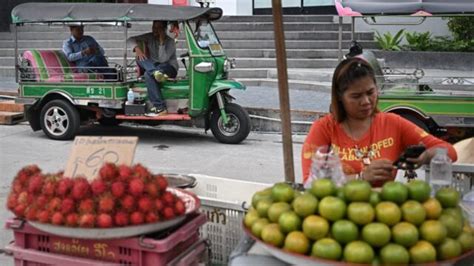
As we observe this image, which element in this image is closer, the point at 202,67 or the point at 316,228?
the point at 316,228

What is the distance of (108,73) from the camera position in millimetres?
9359

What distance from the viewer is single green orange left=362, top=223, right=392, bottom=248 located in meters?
2.23

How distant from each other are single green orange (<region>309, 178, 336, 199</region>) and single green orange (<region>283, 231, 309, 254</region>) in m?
0.18

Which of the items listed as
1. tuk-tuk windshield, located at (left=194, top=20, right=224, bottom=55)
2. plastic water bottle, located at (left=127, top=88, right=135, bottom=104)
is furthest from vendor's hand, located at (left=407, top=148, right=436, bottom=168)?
plastic water bottle, located at (left=127, top=88, right=135, bottom=104)

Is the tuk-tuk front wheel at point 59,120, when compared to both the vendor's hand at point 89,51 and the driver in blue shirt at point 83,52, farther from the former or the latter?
the vendor's hand at point 89,51

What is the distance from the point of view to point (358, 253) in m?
2.20

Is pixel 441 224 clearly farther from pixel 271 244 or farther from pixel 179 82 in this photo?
pixel 179 82

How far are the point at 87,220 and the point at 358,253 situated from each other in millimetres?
1015

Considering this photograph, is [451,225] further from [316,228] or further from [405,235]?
[316,228]

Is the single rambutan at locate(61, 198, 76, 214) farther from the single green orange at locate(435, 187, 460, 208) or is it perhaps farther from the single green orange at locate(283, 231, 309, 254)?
the single green orange at locate(435, 187, 460, 208)

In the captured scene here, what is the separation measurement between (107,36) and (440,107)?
397 inches

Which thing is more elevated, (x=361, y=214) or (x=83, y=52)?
(x=83, y=52)

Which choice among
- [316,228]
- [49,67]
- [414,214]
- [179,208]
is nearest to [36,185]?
[179,208]

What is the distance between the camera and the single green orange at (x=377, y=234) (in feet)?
7.32
